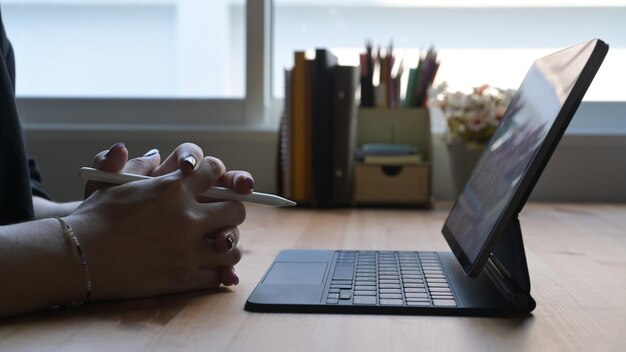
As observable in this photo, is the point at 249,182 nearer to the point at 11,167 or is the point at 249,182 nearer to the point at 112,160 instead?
the point at 112,160

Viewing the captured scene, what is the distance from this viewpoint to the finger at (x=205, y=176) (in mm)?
839

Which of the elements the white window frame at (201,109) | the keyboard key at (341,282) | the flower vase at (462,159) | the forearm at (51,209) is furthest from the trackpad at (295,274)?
the white window frame at (201,109)

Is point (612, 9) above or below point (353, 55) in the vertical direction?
above

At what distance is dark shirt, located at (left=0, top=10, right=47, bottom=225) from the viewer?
109cm

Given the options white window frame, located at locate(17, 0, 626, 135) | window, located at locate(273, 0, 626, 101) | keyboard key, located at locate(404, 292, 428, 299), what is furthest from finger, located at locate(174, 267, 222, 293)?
window, located at locate(273, 0, 626, 101)

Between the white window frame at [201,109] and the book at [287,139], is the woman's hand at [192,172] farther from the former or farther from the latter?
the white window frame at [201,109]

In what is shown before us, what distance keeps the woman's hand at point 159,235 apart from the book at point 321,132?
2.98 ft

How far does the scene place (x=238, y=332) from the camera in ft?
2.20

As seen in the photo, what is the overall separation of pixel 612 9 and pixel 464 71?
0.46 m

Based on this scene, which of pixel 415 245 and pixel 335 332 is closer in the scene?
pixel 335 332

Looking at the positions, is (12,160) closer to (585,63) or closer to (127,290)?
(127,290)

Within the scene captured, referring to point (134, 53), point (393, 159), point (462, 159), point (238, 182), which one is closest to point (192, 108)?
point (134, 53)

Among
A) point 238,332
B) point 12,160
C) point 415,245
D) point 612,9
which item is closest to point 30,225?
point 238,332

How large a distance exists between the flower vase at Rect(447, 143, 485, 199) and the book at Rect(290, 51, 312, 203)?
0.36 m
